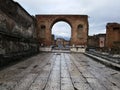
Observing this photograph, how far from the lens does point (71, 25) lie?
22000mm

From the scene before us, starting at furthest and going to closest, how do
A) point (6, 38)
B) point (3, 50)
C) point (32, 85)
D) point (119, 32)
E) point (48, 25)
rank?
point (119, 32) → point (48, 25) → point (6, 38) → point (3, 50) → point (32, 85)

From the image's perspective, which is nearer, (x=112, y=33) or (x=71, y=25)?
(x=71, y=25)

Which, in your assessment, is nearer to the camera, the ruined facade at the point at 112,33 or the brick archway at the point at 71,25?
the brick archway at the point at 71,25

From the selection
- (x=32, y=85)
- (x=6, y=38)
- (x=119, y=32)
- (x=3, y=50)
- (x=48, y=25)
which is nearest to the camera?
(x=32, y=85)

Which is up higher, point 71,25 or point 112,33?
point 71,25

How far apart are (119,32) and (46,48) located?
11.6 metres

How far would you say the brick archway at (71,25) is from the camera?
858 inches

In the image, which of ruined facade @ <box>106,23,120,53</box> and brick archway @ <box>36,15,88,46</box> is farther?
ruined facade @ <box>106,23,120,53</box>

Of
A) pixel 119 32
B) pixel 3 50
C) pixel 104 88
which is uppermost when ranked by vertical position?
pixel 119 32

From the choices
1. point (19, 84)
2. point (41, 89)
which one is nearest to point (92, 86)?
point (41, 89)

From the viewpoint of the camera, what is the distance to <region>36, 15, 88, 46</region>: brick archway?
858 inches

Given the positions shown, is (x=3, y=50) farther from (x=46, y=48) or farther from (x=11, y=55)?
(x=46, y=48)

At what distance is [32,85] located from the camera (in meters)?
3.83

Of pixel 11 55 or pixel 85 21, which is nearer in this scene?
pixel 11 55
